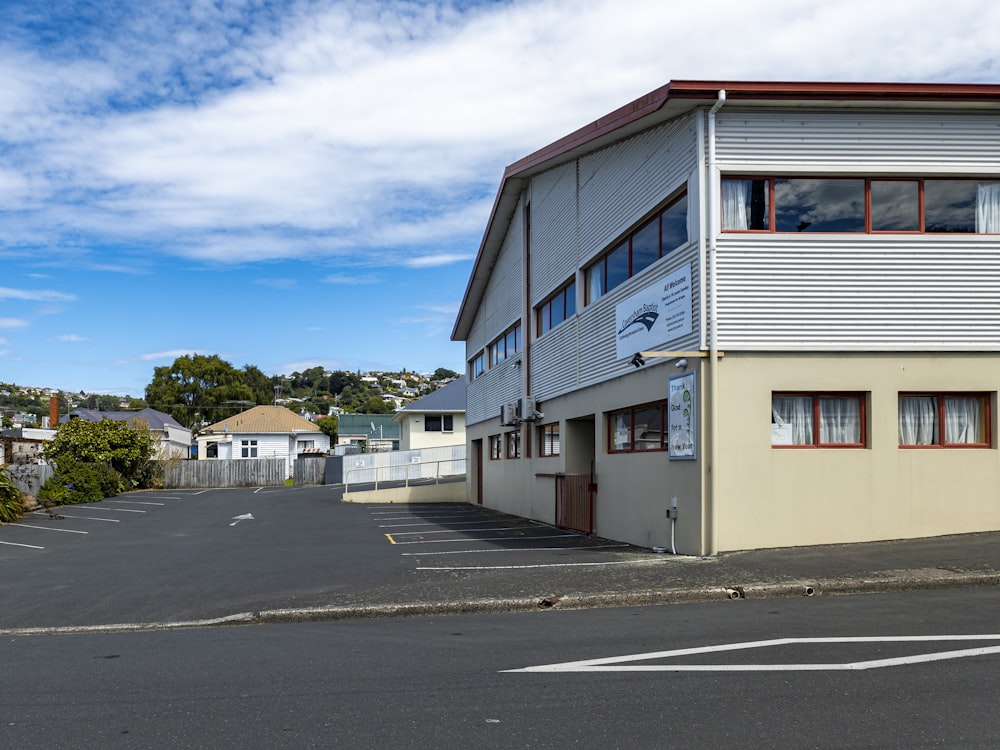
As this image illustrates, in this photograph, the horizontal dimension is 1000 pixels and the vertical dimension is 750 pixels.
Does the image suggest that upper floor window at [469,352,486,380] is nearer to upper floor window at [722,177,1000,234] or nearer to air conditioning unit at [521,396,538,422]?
air conditioning unit at [521,396,538,422]

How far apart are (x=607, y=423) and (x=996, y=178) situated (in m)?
7.98

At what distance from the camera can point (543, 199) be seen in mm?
23609

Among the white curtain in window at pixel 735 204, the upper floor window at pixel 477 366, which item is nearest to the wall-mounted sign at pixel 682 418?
the white curtain in window at pixel 735 204

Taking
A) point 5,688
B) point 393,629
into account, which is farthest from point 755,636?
point 5,688

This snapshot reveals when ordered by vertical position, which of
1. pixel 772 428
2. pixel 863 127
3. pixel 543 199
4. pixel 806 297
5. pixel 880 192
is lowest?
pixel 772 428

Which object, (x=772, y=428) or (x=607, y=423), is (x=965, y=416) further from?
(x=607, y=423)

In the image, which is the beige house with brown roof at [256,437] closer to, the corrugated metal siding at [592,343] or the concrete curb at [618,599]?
the corrugated metal siding at [592,343]

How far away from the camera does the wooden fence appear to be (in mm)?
54688

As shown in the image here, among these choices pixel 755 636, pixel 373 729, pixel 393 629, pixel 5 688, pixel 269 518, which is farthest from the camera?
pixel 269 518

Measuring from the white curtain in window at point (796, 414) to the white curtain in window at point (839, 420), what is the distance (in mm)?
180

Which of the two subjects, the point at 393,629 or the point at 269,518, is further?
the point at 269,518

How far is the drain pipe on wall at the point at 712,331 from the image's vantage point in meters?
13.8

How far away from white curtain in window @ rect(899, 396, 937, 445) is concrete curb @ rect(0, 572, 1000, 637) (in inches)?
144

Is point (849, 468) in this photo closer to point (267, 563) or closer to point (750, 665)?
point (750, 665)
